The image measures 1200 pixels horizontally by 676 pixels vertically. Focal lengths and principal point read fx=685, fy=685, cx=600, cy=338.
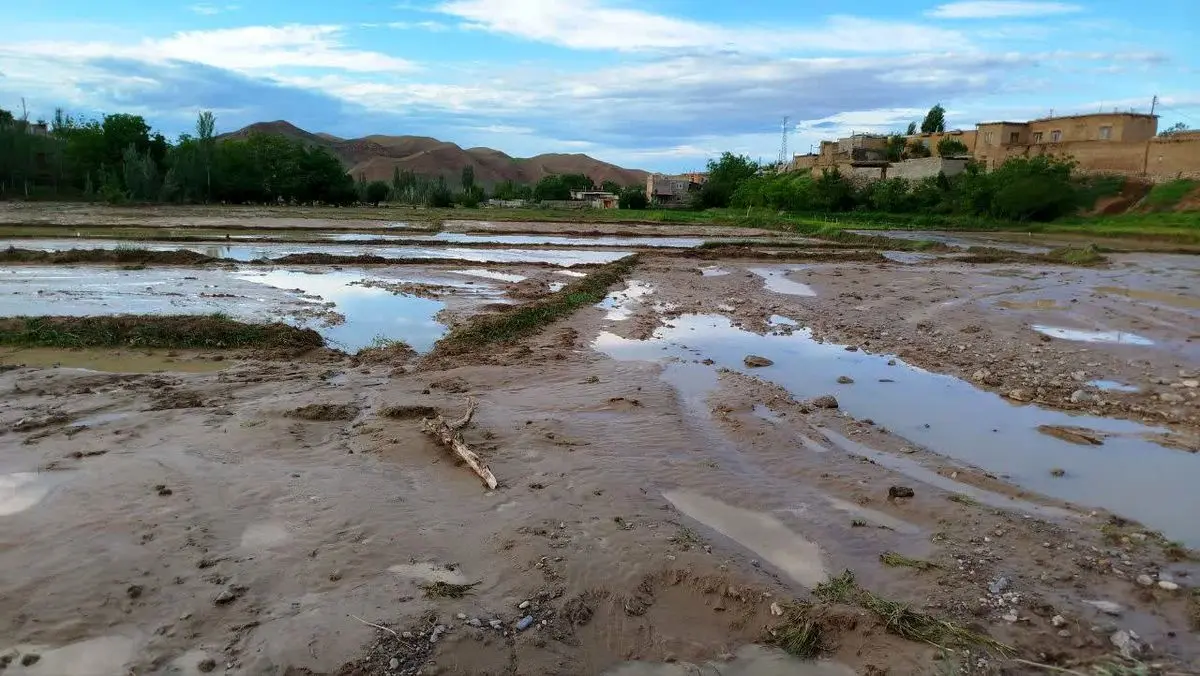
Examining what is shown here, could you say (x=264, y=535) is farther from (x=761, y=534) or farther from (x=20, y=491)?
(x=761, y=534)

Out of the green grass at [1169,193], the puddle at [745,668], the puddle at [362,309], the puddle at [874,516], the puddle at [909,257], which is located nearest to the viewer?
the puddle at [745,668]

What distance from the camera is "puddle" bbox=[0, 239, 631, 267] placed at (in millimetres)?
24500

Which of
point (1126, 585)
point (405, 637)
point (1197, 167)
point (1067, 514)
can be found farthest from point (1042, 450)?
point (1197, 167)

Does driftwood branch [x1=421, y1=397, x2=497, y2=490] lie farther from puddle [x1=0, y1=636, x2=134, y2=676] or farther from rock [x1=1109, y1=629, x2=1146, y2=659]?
rock [x1=1109, y1=629, x2=1146, y2=659]

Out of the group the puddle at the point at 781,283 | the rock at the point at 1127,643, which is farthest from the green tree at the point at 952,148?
the rock at the point at 1127,643

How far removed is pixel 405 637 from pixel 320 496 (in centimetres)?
237

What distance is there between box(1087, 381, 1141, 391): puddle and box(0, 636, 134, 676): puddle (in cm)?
1174

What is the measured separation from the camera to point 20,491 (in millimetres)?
5875

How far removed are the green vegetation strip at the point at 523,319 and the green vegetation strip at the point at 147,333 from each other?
7.87 ft

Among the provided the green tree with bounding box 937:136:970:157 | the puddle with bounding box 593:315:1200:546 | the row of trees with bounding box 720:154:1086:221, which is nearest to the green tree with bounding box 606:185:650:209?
the row of trees with bounding box 720:154:1086:221

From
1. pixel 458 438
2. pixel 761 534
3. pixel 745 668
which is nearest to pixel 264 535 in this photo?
pixel 458 438

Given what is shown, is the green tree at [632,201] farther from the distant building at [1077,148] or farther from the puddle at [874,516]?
the puddle at [874,516]

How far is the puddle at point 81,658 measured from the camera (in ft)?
12.5

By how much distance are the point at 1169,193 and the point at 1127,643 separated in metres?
52.8
